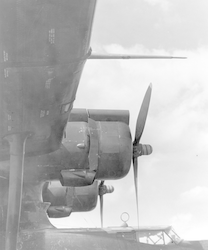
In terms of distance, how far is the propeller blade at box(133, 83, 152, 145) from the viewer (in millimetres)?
9723

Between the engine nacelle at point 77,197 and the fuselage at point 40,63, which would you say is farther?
the engine nacelle at point 77,197

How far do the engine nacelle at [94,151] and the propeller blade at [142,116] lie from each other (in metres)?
0.42

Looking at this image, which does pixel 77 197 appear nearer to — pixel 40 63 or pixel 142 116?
pixel 142 116

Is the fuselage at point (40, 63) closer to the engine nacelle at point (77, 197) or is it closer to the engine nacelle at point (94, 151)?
the engine nacelle at point (94, 151)

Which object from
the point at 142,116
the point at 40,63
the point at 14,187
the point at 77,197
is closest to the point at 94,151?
the point at 142,116

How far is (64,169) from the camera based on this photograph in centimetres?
953

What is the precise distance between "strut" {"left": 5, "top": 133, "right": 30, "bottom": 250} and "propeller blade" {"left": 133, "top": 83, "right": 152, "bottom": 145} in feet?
11.4

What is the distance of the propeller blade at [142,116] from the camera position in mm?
9723

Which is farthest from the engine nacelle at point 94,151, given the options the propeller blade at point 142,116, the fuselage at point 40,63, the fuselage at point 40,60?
the fuselage at point 40,60

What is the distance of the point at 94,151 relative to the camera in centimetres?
936

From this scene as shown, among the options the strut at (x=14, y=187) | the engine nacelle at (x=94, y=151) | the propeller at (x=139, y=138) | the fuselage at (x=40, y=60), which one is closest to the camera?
the fuselage at (x=40, y=60)

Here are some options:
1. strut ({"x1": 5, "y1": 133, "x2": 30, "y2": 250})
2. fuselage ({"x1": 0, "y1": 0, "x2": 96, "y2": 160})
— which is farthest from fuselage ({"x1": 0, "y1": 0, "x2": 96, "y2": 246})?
strut ({"x1": 5, "y1": 133, "x2": 30, "y2": 250})

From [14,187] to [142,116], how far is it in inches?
151

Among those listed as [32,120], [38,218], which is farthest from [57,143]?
[38,218]
